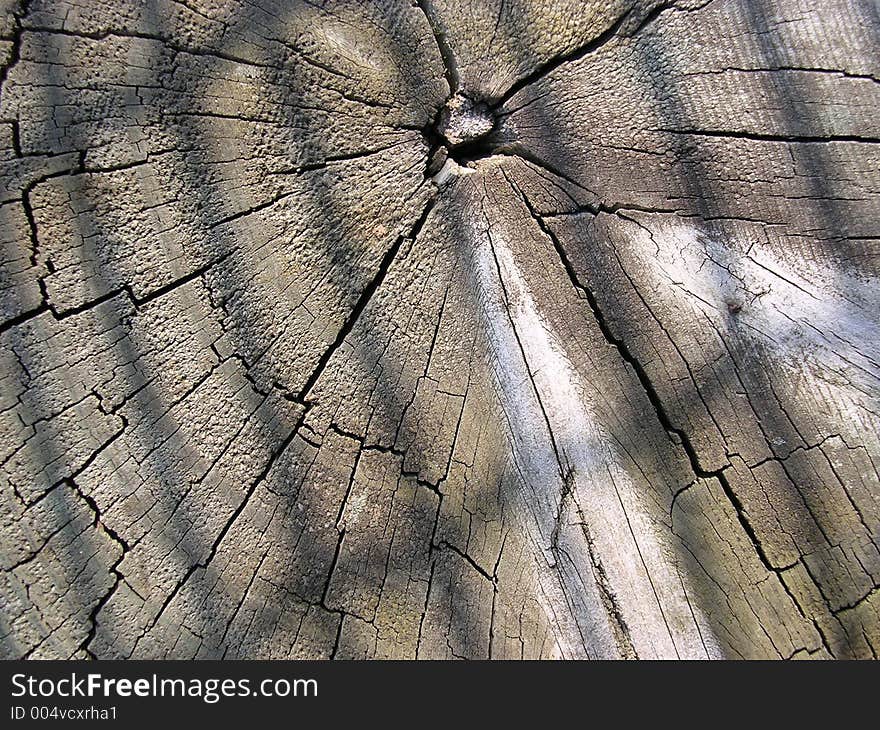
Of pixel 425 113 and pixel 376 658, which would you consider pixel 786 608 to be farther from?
pixel 425 113

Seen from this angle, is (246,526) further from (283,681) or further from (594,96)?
(594,96)

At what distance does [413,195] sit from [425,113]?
0.45ft

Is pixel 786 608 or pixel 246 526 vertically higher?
pixel 246 526

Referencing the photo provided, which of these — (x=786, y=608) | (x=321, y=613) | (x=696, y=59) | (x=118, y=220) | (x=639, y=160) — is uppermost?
(x=118, y=220)

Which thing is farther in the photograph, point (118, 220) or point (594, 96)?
point (594, 96)

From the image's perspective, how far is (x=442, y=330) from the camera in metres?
1.12

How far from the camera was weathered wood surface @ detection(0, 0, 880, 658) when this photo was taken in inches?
40.0

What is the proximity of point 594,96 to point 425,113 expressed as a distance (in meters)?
0.29

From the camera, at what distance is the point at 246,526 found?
105cm

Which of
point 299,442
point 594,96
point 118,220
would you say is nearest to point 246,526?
point 299,442

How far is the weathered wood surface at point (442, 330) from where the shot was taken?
3.33 feet

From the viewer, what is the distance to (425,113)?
43.6 inches

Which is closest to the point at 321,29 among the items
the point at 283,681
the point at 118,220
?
the point at 118,220

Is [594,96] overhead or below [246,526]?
overhead
